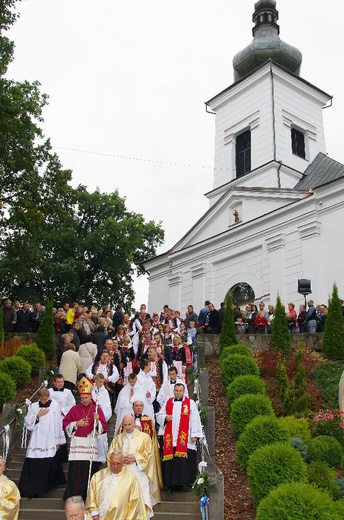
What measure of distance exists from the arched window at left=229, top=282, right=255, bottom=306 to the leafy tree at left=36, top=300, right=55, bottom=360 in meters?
10.4

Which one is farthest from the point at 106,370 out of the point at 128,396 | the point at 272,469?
the point at 272,469

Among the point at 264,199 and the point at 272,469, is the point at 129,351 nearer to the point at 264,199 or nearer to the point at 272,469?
the point at 272,469

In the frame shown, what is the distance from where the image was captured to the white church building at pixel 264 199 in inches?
873

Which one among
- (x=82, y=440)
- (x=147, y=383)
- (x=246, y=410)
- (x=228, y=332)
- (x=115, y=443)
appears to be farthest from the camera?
(x=228, y=332)

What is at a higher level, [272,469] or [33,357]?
[33,357]

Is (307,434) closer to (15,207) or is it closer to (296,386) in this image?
(296,386)

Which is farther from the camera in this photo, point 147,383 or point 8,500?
point 147,383

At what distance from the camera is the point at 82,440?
9.20 metres

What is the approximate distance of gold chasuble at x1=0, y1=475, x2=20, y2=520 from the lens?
720cm

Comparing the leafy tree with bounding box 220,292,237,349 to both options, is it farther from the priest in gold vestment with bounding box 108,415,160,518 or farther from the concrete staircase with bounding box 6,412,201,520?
the priest in gold vestment with bounding box 108,415,160,518

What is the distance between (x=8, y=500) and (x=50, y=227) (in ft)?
71.3

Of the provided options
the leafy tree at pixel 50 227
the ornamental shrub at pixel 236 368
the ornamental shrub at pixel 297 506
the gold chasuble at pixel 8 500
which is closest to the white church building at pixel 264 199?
the leafy tree at pixel 50 227

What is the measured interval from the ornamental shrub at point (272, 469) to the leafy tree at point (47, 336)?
314 inches

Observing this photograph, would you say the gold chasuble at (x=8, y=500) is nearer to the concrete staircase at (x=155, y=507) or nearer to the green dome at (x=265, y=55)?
the concrete staircase at (x=155, y=507)
